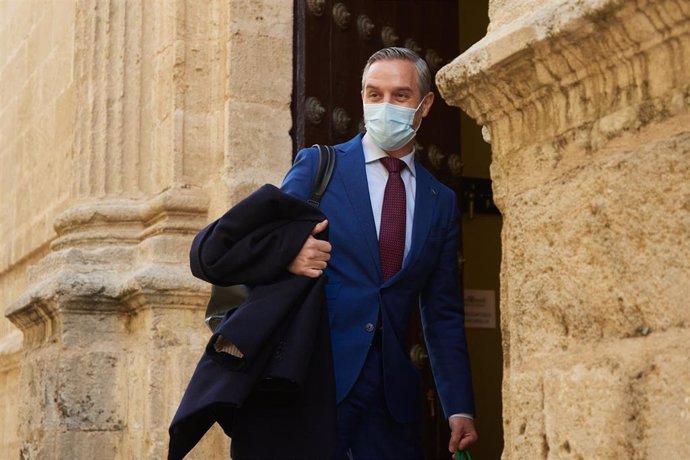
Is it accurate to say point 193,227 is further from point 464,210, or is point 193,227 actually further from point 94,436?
point 464,210

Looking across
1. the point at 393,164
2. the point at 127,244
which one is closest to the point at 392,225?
the point at 393,164

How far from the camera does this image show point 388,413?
3250mm

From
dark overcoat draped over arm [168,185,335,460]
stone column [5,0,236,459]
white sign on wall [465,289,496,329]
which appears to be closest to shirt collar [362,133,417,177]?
dark overcoat draped over arm [168,185,335,460]

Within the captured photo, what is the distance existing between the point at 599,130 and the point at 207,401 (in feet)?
3.81

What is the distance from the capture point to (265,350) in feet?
9.68

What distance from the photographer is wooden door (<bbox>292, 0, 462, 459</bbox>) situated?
17.6 feet

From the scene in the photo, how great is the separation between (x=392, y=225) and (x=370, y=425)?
22.5 inches

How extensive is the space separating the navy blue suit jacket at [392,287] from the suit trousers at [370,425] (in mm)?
28

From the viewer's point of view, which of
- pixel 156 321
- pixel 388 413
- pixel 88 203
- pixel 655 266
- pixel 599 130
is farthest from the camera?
pixel 88 203

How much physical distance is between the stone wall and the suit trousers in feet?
5.96

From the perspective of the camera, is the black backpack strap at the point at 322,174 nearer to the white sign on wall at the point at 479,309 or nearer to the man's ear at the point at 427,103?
the man's ear at the point at 427,103

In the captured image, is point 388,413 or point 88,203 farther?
point 88,203

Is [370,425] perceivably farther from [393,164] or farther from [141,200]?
[141,200]

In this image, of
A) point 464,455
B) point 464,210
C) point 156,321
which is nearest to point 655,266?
point 464,455
